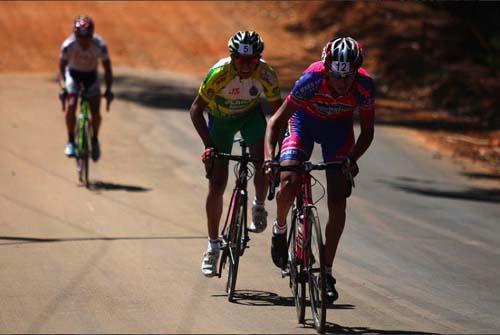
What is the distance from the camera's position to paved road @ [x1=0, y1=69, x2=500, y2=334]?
335 inches

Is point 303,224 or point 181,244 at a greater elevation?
point 303,224

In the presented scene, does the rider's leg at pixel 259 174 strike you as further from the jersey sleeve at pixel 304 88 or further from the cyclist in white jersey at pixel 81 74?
the cyclist in white jersey at pixel 81 74

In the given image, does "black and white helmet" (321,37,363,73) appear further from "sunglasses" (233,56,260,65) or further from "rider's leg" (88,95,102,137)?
"rider's leg" (88,95,102,137)

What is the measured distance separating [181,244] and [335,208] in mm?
3679

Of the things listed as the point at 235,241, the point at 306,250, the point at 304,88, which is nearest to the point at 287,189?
the point at 306,250

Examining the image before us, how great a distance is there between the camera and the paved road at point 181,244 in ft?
27.9

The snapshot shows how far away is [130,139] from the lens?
18.6 metres

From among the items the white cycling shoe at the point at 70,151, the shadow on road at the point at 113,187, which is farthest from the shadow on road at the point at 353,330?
the white cycling shoe at the point at 70,151

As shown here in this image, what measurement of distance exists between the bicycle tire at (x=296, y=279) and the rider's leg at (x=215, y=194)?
1.05m

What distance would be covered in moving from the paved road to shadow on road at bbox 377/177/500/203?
0.04m

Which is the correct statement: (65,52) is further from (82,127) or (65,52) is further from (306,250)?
(306,250)

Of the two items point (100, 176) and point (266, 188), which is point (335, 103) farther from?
point (100, 176)

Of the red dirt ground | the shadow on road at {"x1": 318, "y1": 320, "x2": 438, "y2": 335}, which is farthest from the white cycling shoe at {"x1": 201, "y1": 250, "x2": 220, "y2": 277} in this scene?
the red dirt ground

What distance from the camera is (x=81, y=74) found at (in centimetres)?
1552
